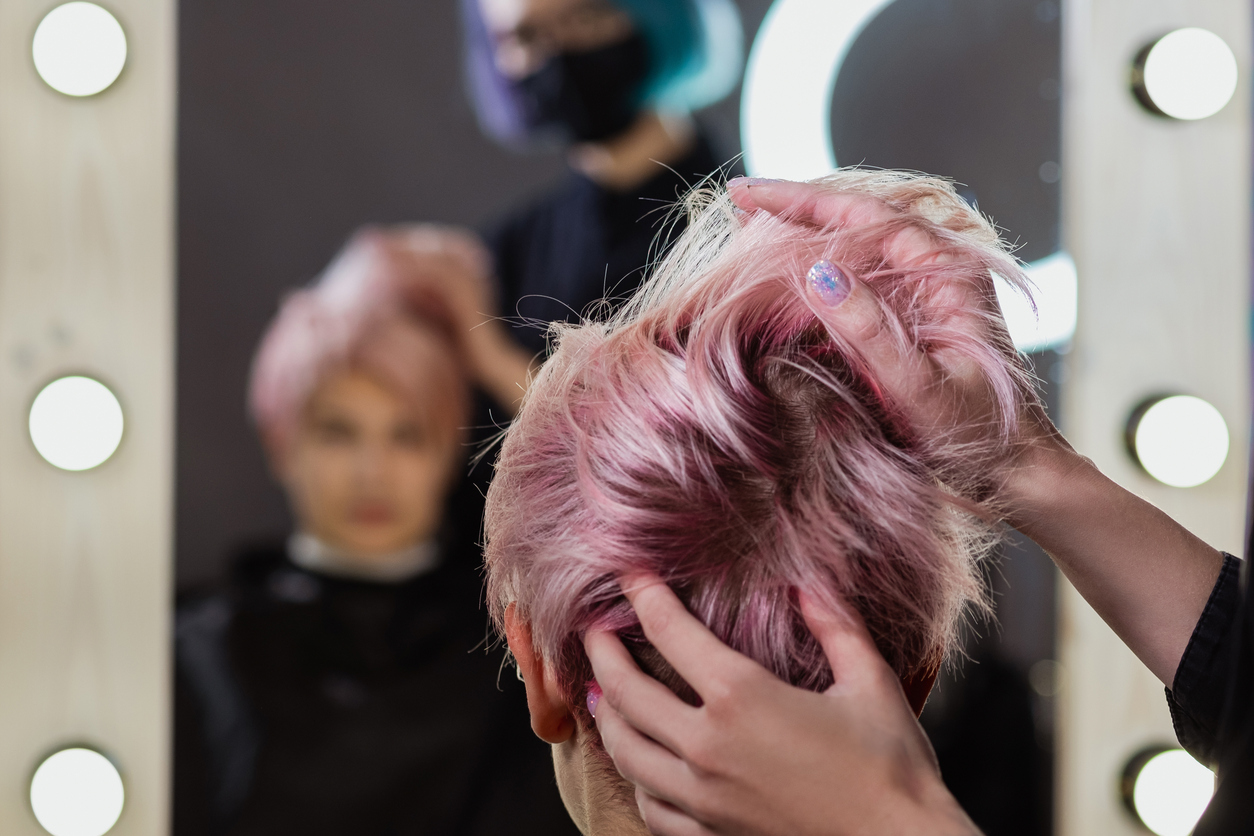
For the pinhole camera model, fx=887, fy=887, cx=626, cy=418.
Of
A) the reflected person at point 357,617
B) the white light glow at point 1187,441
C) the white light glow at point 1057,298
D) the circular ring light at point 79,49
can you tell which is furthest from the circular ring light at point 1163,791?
the circular ring light at point 79,49

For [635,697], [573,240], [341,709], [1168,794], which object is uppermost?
[573,240]

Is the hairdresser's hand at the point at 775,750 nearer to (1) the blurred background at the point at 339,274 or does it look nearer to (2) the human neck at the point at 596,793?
(2) the human neck at the point at 596,793

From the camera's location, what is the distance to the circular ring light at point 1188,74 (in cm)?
107

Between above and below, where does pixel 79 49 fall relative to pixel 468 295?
above

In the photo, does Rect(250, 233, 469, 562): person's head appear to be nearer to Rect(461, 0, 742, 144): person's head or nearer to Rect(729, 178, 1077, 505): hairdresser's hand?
Rect(461, 0, 742, 144): person's head

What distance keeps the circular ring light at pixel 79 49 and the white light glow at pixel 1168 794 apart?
4.84 feet

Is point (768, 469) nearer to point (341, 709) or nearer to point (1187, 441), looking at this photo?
point (341, 709)

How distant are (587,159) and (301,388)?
0.42 metres

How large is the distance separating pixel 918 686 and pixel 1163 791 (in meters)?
0.80

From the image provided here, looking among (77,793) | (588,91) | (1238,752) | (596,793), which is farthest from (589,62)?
(77,793)

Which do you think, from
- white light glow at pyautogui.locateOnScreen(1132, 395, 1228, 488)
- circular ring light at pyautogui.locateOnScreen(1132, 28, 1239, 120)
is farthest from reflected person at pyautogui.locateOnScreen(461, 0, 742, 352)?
white light glow at pyautogui.locateOnScreen(1132, 395, 1228, 488)

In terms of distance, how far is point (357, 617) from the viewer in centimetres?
103

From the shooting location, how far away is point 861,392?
49cm

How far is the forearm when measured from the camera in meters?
0.50
